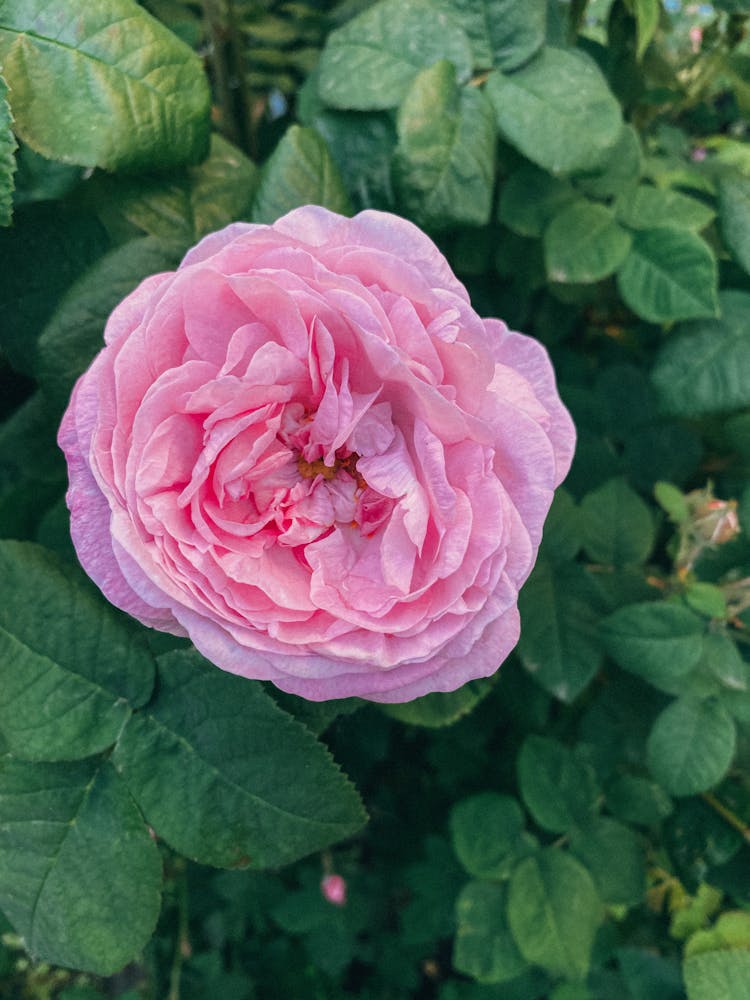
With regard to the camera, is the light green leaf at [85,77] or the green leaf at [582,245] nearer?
the light green leaf at [85,77]

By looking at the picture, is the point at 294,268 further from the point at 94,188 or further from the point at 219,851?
the point at 219,851

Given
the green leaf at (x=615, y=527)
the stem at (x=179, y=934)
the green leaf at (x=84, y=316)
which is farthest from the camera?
the stem at (x=179, y=934)

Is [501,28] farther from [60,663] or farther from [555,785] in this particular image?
[555,785]

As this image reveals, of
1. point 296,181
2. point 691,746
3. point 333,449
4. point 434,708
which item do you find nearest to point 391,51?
point 296,181

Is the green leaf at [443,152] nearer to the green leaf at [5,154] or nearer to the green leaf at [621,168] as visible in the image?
the green leaf at [621,168]

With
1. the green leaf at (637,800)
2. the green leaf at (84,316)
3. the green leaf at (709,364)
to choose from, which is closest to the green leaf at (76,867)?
the green leaf at (84,316)

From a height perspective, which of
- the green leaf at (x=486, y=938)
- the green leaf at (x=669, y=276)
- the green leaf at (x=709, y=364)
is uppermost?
the green leaf at (x=669, y=276)

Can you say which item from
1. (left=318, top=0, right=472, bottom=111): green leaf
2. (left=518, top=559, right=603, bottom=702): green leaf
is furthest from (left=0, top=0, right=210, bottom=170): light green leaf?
(left=518, top=559, right=603, bottom=702): green leaf
